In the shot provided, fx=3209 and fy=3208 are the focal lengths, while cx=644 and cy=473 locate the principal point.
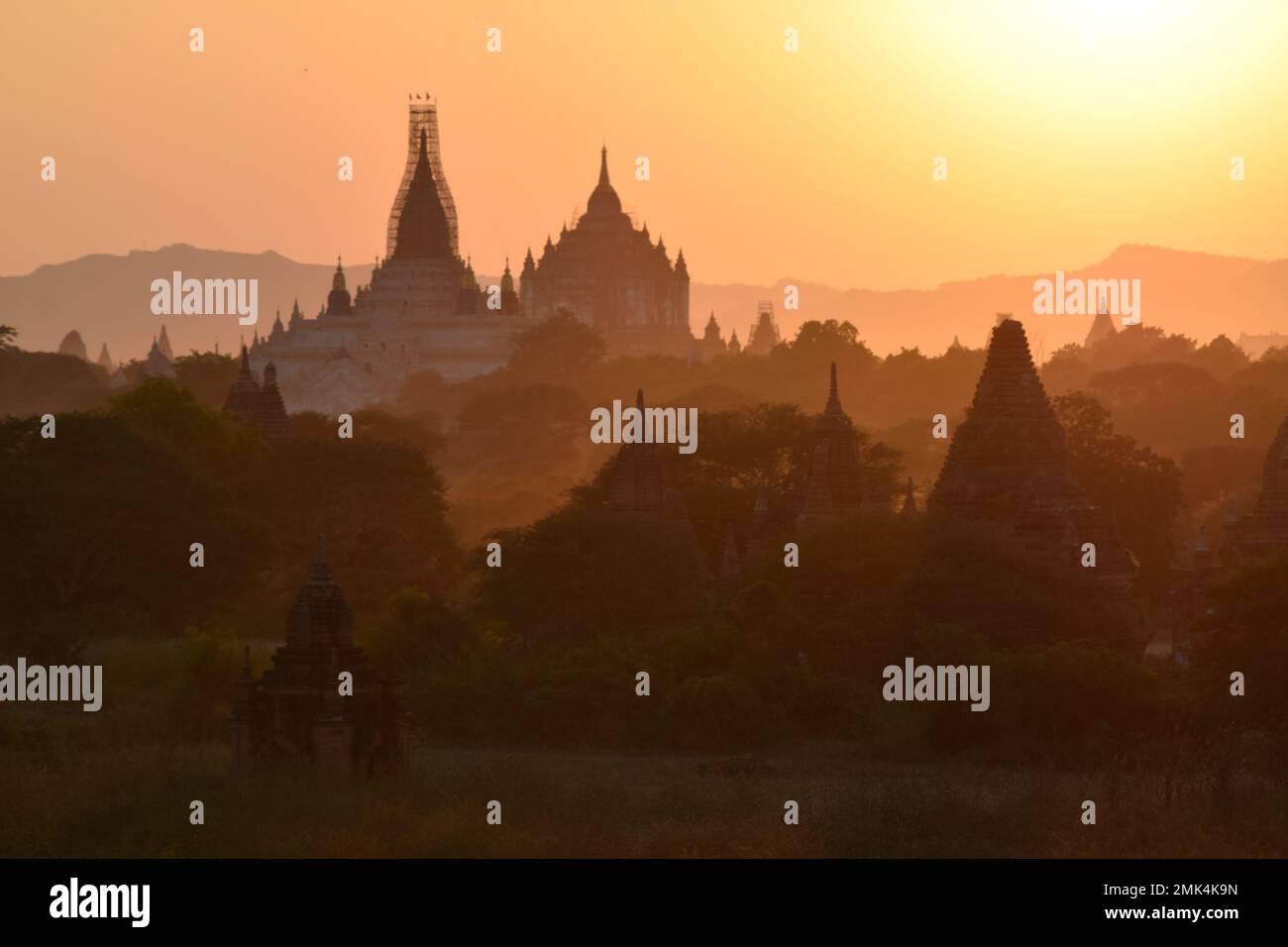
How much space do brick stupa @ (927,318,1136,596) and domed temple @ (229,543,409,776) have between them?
66.3 ft

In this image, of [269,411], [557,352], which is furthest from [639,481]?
[557,352]

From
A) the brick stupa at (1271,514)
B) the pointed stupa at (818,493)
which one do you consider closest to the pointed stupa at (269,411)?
the pointed stupa at (818,493)

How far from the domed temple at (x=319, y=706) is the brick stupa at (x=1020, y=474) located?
20196 millimetres

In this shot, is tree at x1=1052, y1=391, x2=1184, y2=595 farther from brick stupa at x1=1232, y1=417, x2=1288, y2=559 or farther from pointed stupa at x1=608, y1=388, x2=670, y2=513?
pointed stupa at x1=608, y1=388, x2=670, y2=513

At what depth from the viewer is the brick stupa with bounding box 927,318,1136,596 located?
5981 centimetres

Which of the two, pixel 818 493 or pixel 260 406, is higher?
pixel 260 406

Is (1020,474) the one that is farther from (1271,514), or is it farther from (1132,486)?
(1132,486)

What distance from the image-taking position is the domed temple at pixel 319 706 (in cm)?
4003

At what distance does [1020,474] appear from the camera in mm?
61469

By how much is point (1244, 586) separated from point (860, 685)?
607 cm

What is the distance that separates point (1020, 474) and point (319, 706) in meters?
24.3

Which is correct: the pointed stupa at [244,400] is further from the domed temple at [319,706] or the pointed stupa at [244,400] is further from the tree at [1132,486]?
the domed temple at [319,706]

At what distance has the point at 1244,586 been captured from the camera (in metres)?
49.2

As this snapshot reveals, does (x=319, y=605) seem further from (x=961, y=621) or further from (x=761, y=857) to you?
(x=961, y=621)
